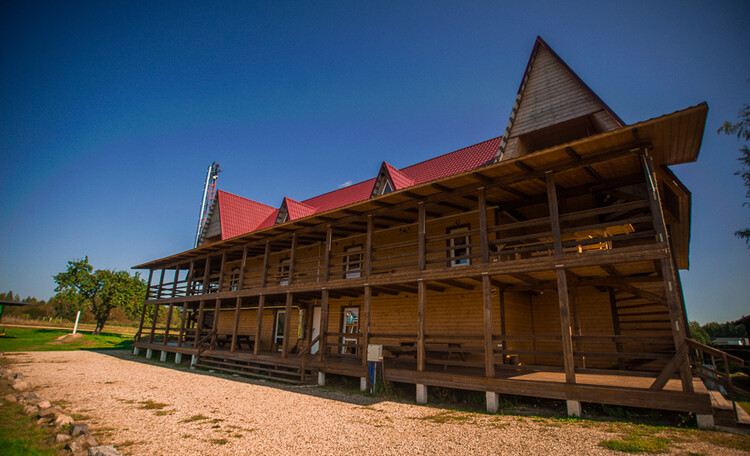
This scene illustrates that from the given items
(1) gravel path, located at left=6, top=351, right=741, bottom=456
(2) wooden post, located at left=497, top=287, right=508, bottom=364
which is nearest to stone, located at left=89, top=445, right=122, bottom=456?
(1) gravel path, located at left=6, top=351, right=741, bottom=456

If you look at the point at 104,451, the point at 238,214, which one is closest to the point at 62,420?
the point at 104,451

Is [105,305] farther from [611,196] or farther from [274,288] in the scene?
[611,196]

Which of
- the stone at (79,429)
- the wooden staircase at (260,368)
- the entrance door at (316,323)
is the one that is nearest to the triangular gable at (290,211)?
the entrance door at (316,323)

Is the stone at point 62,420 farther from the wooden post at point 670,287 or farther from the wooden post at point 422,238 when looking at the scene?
the wooden post at point 670,287

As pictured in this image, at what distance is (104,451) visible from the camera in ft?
19.5

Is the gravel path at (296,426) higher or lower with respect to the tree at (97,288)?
lower

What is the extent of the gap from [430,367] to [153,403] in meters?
8.34

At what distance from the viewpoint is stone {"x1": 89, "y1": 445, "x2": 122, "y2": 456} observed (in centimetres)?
589

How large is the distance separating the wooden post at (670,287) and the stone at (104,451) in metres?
10.2

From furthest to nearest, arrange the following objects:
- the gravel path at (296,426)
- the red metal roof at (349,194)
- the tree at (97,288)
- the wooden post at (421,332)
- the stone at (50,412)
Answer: the tree at (97,288) → the red metal roof at (349,194) → the wooden post at (421,332) → the stone at (50,412) → the gravel path at (296,426)

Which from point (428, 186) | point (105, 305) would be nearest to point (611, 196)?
point (428, 186)

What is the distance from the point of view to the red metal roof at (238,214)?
25.8m

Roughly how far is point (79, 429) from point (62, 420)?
1152mm

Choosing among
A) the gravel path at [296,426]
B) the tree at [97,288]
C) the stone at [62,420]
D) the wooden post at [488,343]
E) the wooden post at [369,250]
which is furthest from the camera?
the tree at [97,288]
